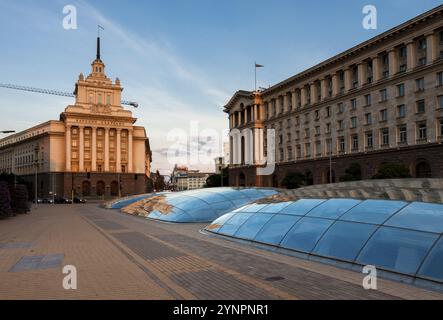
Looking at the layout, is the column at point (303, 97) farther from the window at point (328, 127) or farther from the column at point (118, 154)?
the column at point (118, 154)

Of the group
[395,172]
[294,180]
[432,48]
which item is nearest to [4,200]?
[395,172]

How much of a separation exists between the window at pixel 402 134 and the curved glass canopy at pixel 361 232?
4630cm

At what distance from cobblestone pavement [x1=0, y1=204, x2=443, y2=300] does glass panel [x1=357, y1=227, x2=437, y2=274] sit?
87cm

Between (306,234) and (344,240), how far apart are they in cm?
209

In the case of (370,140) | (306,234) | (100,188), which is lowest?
(306,234)

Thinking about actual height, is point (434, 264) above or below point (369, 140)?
below

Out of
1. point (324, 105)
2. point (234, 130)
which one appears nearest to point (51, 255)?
point (324, 105)

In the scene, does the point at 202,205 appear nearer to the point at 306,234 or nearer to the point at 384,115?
the point at 306,234

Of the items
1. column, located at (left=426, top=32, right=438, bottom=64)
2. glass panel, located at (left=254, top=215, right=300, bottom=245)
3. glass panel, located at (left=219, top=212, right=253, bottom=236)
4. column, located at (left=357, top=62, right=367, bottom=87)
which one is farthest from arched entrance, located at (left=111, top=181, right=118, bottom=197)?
glass panel, located at (left=254, top=215, right=300, bottom=245)

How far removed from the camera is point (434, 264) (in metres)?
10.3

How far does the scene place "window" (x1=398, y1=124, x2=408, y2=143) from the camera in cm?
5941

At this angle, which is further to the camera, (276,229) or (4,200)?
(4,200)

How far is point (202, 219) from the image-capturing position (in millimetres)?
29047
